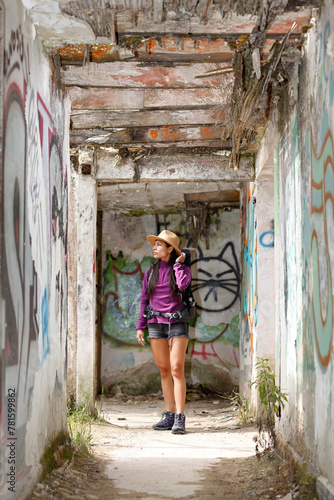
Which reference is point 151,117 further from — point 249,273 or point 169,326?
point 249,273

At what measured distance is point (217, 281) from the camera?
10.0 meters

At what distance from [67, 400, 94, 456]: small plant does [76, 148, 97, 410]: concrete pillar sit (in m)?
0.14

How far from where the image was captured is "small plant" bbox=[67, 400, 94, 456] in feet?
15.6

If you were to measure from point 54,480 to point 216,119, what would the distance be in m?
3.68

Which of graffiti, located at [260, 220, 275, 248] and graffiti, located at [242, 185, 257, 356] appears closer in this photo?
graffiti, located at [260, 220, 275, 248]

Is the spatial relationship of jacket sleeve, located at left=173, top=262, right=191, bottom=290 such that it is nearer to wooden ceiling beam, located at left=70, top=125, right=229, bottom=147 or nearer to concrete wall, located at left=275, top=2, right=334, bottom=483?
concrete wall, located at left=275, top=2, right=334, bottom=483

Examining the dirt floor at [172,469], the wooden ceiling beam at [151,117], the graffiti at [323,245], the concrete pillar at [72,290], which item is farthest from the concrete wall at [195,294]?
the graffiti at [323,245]

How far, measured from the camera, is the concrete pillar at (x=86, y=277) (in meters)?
6.76

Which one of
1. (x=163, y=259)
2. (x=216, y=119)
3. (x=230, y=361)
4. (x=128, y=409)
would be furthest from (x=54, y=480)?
(x=230, y=361)

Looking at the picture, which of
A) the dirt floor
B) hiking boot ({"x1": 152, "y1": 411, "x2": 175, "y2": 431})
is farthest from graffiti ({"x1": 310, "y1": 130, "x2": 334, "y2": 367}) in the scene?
hiking boot ({"x1": 152, "y1": 411, "x2": 175, "y2": 431})

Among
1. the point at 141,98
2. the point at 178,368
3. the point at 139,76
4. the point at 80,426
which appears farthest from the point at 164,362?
the point at 139,76

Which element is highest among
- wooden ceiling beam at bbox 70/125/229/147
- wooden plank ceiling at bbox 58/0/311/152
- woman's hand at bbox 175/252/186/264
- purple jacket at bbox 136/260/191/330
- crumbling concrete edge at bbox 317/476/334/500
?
wooden plank ceiling at bbox 58/0/311/152

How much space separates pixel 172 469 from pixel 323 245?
2230mm

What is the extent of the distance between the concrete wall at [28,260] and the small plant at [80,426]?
1.06 feet
